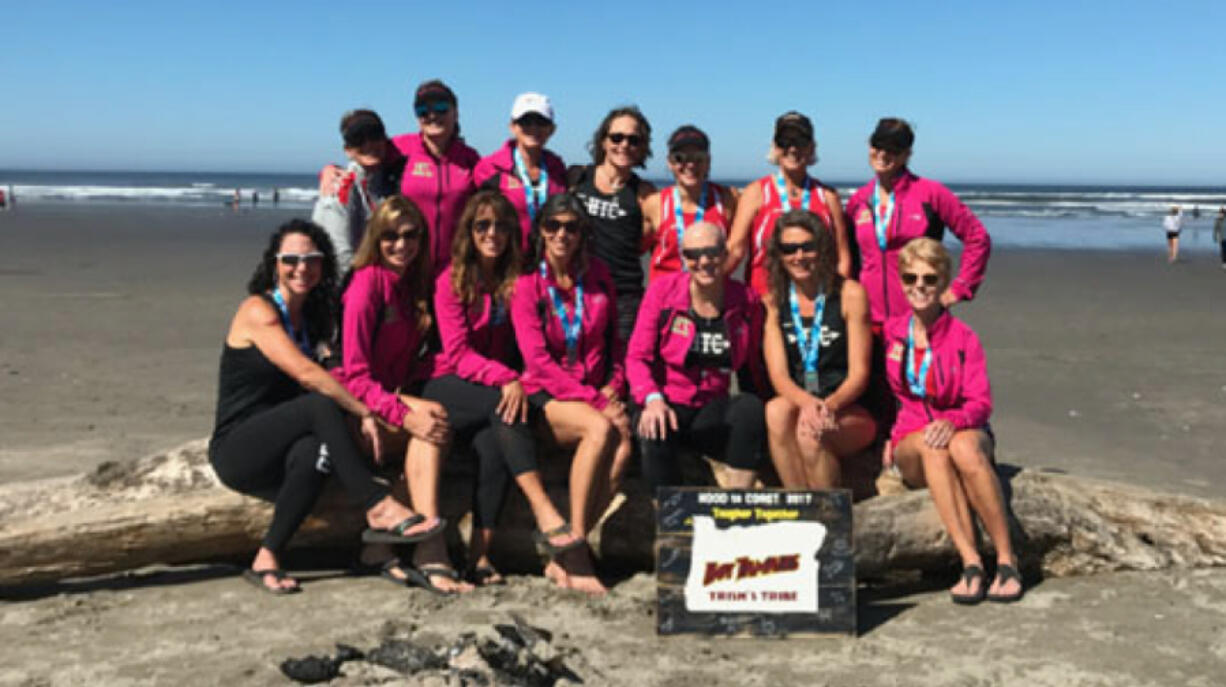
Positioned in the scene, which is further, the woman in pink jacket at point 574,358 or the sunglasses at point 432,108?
the sunglasses at point 432,108

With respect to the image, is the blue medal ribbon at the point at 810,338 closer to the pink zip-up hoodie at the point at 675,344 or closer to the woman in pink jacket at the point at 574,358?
the pink zip-up hoodie at the point at 675,344

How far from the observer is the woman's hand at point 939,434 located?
545 centimetres

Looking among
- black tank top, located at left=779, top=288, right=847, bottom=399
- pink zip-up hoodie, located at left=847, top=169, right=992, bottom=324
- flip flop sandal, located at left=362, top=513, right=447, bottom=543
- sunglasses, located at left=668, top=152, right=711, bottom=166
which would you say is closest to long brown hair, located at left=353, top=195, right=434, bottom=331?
flip flop sandal, located at left=362, top=513, right=447, bottom=543

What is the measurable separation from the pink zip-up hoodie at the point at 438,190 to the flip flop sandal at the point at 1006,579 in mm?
3283

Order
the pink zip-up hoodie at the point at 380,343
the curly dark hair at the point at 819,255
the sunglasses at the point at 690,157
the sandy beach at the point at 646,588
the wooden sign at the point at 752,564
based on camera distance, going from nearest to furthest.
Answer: the sandy beach at the point at 646,588 → the wooden sign at the point at 752,564 → the pink zip-up hoodie at the point at 380,343 → the curly dark hair at the point at 819,255 → the sunglasses at the point at 690,157

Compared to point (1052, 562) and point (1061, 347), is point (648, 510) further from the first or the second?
point (1061, 347)

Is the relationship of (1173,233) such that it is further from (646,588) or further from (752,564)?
(752,564)

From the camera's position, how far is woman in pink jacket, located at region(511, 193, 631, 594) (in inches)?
218

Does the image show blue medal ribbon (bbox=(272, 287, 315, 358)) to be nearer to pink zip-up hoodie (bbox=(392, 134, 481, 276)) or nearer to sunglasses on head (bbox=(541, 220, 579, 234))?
pink zip-up hoodie (bbox=(392, 134, 481, 276))

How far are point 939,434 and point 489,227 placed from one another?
2.40 meters

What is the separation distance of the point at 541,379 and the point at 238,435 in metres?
1.49

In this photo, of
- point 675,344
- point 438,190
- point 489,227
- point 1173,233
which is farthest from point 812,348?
point 1173,233

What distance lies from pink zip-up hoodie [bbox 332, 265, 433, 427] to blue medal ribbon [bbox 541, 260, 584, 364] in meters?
0.74

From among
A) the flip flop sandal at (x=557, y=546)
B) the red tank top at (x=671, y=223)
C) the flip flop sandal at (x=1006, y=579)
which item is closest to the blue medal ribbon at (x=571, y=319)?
the red tank top at (x=671, y=223)
